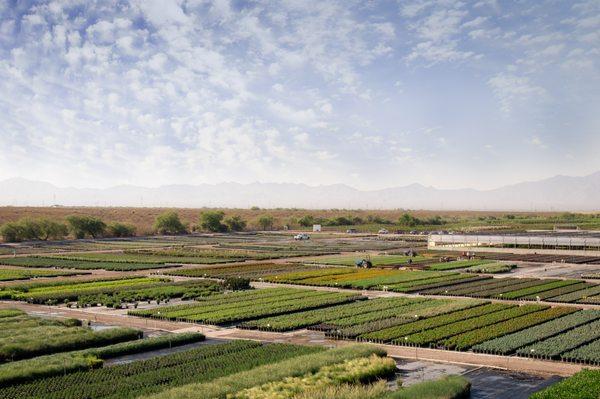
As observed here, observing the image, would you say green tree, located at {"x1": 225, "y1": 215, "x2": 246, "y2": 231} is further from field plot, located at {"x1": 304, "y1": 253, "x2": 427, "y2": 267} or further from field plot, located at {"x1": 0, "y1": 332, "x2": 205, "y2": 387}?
field plot, located at {"x1": 0, "y1": 332, "x2": 205, "y2": 387}

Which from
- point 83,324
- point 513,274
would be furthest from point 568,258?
point 83,324

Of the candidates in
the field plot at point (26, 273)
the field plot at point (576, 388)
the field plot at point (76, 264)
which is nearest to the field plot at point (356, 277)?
the field plot at point (76, 264)

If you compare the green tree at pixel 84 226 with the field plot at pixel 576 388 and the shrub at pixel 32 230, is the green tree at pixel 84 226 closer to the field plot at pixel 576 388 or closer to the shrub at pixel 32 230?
the shrub at pixel 32 230

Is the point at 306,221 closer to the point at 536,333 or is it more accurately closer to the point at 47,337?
the point at 536,333

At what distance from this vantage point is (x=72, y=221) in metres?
125

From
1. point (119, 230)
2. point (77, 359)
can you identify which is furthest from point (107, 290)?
point (119, 230)

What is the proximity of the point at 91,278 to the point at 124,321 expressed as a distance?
24.9m

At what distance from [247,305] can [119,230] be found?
306 feet

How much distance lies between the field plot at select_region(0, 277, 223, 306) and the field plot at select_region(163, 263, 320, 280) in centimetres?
593

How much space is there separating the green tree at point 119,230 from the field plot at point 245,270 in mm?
62866

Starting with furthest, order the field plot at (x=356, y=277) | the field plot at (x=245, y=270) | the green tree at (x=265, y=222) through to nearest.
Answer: the green tree at (x=265, y=222), the field plot at (x=245, y=270), the field plot at (x=356, y=277)

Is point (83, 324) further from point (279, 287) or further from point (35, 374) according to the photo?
point (279, 287)

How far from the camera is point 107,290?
5272 centimetres

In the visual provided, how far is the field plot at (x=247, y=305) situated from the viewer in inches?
1599
